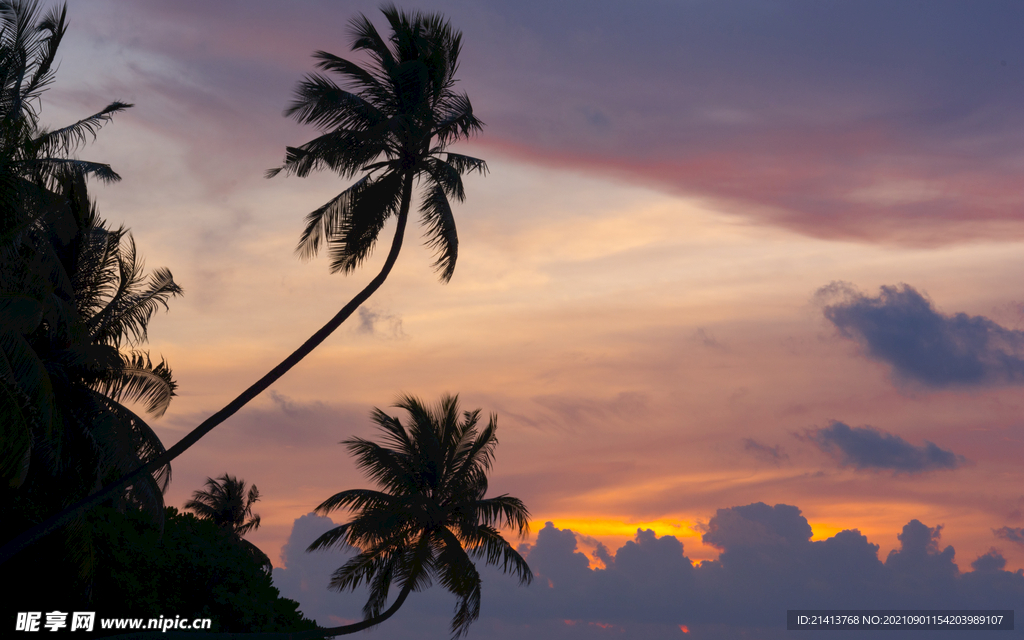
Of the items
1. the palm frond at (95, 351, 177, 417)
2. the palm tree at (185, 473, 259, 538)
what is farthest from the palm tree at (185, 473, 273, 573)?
the palm frond at (95, 351, 177, 417)

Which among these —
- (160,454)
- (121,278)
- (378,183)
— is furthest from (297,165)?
(160,454)

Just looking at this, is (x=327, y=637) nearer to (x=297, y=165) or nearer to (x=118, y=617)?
(x=118, y=617)

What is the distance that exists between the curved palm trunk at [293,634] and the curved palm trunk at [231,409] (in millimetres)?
3350

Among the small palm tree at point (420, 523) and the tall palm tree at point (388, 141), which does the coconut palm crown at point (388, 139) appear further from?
the small palm tree at point (420, 523)

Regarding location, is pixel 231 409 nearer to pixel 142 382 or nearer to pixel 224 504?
pixel 142 382

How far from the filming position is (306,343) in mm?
19578

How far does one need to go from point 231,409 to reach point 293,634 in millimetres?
8450

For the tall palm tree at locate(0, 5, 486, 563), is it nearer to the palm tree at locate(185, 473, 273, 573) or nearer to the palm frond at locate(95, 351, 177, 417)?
the palm frond at locate(95, 351, 177, 417)

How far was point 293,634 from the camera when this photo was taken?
24.0 m

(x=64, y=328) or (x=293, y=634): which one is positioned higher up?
(x=64, y=328)

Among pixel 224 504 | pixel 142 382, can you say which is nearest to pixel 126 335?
pixel 142 382

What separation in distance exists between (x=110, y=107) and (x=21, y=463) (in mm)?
9992

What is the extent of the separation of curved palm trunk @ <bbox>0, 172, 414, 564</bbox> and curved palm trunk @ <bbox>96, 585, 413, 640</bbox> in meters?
3.35

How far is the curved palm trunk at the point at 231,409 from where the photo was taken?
56.9 ft
